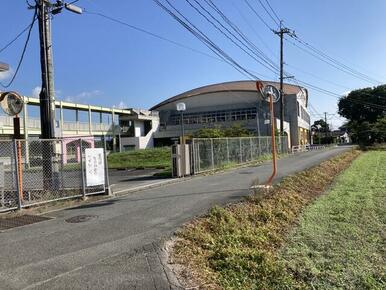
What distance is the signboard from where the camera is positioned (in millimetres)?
12992

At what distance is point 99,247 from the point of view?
7023 millimetres

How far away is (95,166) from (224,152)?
1363cm

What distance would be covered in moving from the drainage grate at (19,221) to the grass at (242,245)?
145 inches

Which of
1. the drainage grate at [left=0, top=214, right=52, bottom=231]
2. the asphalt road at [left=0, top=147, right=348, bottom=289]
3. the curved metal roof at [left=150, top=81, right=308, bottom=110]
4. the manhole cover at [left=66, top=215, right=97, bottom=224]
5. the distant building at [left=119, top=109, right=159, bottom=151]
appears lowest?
the asphalt road at [left=0, top=147, right=348, bottom=289]

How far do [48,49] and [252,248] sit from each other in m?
10.3

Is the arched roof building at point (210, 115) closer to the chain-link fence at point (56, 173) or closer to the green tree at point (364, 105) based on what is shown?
the green tree at point (364, 105)

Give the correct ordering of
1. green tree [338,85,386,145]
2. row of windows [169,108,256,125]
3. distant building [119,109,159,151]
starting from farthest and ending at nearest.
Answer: green tree [338,85,386,145] < row of windows [169,108,256,125] < distant building [119,109,159,151]

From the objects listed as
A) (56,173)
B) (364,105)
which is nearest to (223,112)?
(364,105)

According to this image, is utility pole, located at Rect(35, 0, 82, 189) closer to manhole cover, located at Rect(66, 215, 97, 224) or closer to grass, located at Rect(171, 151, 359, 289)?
manhole cover, located at Rect(66, 215, 97, 224)

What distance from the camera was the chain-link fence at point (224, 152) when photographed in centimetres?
2198

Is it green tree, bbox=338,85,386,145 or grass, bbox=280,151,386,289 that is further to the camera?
green tree, bbox=338,85,386,145

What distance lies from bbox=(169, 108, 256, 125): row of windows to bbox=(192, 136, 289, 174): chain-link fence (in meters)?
44.8

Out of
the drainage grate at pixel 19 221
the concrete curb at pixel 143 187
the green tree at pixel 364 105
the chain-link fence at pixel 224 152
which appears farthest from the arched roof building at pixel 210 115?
the drainage grate at pixel 19 221

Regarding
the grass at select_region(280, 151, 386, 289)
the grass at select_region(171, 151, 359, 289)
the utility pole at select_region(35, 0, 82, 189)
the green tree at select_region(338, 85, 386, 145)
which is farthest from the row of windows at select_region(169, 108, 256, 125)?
the grass at select_region(171, 151, 359, 289)
